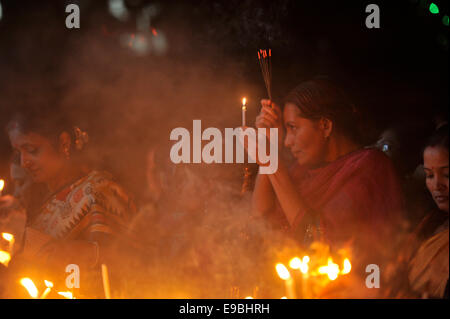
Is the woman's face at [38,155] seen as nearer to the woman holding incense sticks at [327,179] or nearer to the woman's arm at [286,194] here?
the woman holding incense sticks at [327,179]

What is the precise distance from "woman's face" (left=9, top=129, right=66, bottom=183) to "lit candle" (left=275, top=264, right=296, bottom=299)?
8.60ft

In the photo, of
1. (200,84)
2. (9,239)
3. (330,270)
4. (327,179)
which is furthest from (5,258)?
(327,179)

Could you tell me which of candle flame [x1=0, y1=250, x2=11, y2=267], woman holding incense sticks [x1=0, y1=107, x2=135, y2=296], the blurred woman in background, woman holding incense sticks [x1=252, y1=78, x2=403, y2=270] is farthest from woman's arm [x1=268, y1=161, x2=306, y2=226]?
candle flame [x1=0, y1=250, x2=11, y2=267]

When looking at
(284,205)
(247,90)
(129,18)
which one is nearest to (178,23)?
(129,18)

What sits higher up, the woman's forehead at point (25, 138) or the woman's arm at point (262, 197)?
the woman's forehead at point (25, 138)

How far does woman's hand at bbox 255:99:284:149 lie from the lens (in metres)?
4.49

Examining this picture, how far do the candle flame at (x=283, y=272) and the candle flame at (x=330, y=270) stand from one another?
1.22 feet

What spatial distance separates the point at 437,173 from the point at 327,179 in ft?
3.40

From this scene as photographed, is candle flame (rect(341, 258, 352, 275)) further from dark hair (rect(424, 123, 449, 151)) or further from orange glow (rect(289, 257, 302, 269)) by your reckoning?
dark hair (rect(424, 123, 449, 151))

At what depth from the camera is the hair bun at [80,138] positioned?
186 inches

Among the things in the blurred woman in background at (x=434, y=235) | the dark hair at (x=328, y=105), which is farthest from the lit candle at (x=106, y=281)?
the blurred woman in background at (x=434, y=235)

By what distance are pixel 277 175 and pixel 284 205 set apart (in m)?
0.31

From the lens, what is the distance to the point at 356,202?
14.0ft
